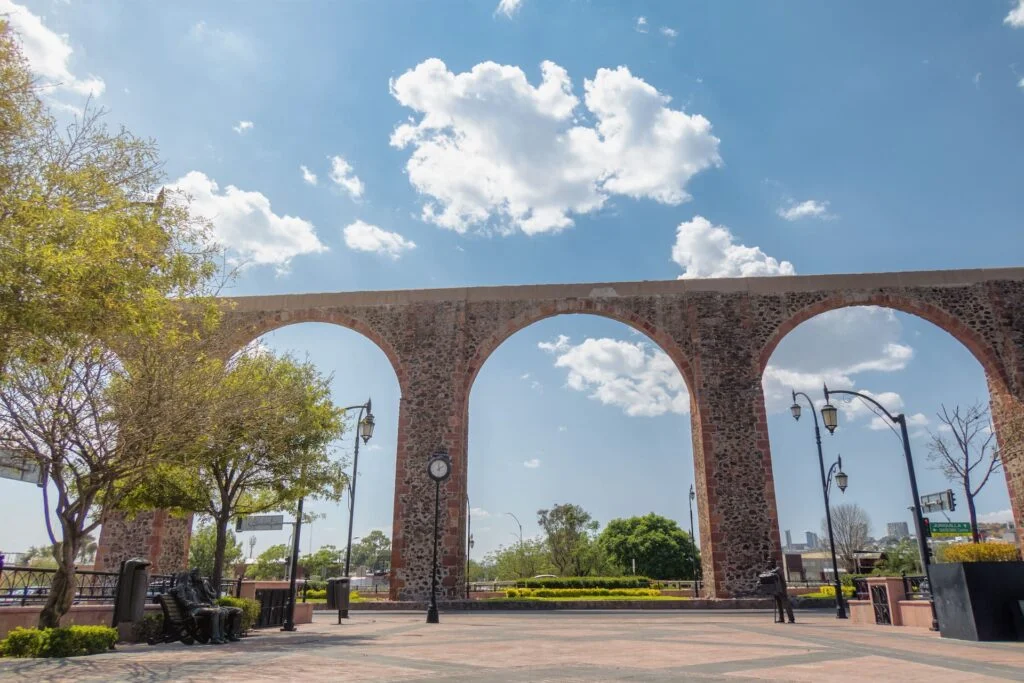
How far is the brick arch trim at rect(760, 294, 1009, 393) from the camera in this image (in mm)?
19094

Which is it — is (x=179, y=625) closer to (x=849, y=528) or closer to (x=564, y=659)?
(x=564, y=659)

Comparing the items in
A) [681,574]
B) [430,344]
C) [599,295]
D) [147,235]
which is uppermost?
[599,295]

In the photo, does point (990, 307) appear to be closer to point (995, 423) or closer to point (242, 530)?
point (995, 423)

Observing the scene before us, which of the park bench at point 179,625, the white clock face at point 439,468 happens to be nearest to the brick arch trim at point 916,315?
the white clock face at point 439,468

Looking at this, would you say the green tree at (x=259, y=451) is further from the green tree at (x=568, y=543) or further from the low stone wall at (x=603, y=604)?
the green tree at (x=568, y=543)

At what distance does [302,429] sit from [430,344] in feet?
24.9

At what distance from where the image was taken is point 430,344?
20078mm

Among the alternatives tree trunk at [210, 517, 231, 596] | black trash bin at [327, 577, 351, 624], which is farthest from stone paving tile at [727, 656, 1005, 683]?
black trash bin at [327, 577, 351, 624]

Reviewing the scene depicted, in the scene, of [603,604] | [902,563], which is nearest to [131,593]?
[603,604]

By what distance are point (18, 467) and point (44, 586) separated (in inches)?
86.5

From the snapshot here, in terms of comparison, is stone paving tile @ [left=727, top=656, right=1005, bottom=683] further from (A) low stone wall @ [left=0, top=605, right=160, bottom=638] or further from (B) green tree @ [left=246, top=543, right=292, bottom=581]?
(B) green tree @ [left=246, top=543, right=292, bottom=581]

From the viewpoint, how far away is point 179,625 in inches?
354

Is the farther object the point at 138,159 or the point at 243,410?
the point at 243,410

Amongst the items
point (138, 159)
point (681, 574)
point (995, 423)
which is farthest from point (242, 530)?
point (681, 574)
